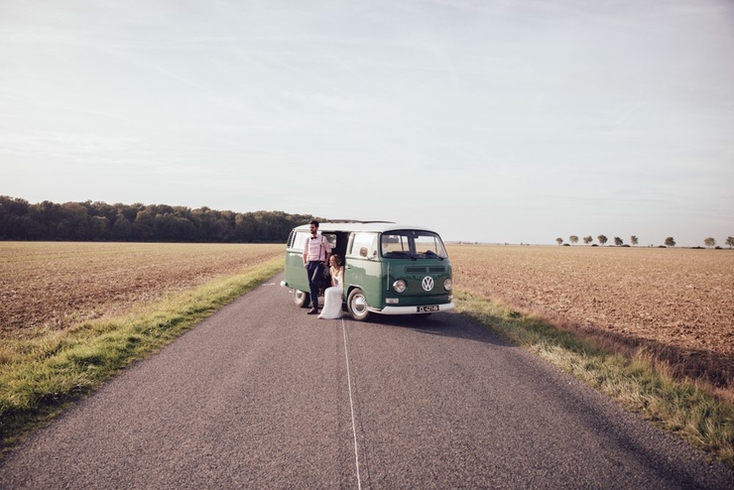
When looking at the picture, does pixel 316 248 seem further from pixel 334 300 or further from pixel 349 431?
pixel 349 431

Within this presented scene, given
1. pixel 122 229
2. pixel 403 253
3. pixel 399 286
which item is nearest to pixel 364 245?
pixel 403 253

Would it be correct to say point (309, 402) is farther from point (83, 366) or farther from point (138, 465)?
point (83, 366)

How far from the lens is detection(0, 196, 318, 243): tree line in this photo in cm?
8188

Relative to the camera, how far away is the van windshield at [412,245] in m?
8.46

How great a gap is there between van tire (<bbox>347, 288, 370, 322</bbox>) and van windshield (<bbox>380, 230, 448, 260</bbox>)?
125 cm

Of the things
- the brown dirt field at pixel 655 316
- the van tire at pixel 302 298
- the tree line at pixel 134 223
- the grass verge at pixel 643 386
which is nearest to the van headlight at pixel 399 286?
the grass verge at pixel 643 386

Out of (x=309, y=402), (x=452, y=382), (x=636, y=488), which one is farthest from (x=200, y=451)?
(x=636, y=488)

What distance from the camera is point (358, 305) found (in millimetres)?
9000

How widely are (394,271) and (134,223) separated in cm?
10706

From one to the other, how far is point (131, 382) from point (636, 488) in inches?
224

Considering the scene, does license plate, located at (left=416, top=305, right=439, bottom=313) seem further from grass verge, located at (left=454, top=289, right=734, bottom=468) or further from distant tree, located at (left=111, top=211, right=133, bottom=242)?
distant tree, located at (left=111, top=211, right=133, bottom=242)

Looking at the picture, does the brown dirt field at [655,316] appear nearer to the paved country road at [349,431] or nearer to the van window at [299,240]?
the paved country road at [349,431]

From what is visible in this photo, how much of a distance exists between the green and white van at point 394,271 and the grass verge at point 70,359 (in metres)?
4.01

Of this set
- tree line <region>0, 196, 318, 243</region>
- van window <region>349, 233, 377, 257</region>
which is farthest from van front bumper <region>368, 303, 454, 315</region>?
tree line <region>0, 196, 318, 243</region>
